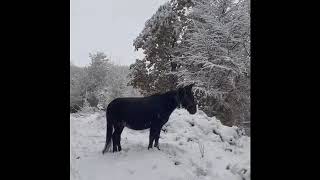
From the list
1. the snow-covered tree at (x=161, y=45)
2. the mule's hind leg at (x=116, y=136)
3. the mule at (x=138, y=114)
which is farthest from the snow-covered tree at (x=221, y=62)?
the mule's hind leg at (x=116, y=136)

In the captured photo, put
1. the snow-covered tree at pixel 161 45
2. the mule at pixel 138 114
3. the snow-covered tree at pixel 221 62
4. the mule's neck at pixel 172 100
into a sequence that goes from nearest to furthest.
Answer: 1. the mule at pixel 138 114
2. the mule's neck at pixel 172 100
3. the snow-covered tree at pixel 221 62
4. the snow-covered tree at pixel 161 45

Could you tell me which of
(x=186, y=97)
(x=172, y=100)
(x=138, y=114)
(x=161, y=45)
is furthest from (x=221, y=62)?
(x=138, y=114)

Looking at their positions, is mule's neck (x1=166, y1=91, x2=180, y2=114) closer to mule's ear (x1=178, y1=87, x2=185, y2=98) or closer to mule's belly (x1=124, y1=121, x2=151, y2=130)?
mule's ear (x1=178, y1=87, x2=185, y2=98)

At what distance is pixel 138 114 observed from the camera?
8.31 m

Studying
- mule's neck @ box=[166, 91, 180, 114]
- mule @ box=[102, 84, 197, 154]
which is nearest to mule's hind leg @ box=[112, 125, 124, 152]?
mule @ box=[102, 84, 197, 154]

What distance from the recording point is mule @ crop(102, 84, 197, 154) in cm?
829

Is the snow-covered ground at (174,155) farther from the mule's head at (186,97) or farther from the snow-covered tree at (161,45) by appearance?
the snow-covered tree at (161,45)

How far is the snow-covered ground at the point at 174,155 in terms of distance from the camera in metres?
6.93

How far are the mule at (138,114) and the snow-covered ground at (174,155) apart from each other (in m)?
0.37

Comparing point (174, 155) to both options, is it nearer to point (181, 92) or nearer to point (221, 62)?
point (181, 92)

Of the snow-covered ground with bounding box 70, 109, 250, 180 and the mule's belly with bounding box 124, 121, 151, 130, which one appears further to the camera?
the mule's belly with bounding box 124, 121, 151, 130

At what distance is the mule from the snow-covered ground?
369mm
